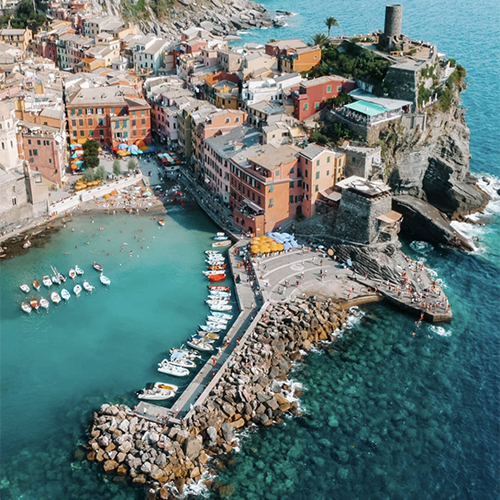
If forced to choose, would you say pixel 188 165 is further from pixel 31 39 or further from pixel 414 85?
pixel 31 39

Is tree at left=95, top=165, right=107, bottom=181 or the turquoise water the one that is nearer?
the turquoise water

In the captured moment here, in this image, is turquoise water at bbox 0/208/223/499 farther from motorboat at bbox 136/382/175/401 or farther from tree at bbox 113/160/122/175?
tree at bbox 113/160/122/175

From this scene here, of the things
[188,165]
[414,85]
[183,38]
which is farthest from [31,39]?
[414,85]

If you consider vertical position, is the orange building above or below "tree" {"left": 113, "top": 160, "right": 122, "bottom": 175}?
above

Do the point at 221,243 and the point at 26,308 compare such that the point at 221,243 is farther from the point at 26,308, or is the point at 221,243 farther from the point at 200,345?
the point at 26,308

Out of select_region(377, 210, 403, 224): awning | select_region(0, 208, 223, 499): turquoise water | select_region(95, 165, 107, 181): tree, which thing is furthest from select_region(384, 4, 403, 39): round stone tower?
select_region(95, 165, 107, 181): tree

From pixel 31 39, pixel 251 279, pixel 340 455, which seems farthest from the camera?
pixel 31 39
